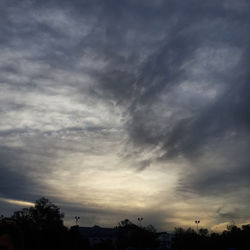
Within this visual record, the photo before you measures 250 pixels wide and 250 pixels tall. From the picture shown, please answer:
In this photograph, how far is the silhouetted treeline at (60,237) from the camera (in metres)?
30.6

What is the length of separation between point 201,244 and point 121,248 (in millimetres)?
33773

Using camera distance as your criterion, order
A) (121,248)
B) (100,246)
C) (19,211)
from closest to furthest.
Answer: (100,246) → (19,211) → (121,248)

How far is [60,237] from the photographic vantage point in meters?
66.3

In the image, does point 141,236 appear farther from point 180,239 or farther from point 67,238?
point 67,238

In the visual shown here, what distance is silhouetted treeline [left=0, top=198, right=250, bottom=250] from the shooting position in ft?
100

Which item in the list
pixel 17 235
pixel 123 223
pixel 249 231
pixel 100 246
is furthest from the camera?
pixel 123 223

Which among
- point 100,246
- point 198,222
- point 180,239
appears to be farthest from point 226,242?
point 100,246

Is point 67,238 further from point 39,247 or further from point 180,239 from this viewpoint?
point 180,239

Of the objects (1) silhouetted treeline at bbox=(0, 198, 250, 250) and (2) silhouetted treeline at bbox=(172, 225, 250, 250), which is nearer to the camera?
(1) silhouetted treeline at bbox=(0, 198, 250, 250)

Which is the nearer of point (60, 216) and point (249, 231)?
point (249, 231)

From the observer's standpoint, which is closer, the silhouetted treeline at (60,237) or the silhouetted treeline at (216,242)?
the silhouetted treeline at (60,237)

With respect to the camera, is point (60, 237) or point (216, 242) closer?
point (60, 237)

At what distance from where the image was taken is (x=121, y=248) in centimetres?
11431

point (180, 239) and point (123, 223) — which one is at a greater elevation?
point (123, 223)
